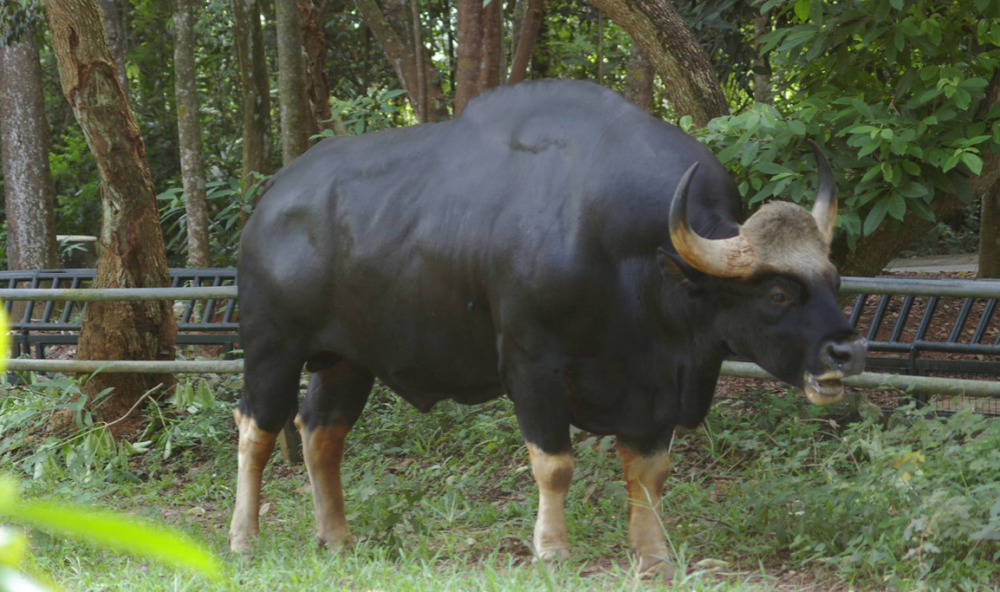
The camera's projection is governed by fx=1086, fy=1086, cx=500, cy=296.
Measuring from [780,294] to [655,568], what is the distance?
1.23 meters

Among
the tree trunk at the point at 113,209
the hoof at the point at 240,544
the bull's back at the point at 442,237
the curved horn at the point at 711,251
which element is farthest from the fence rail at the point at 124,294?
the curved horn at the point at 711,251

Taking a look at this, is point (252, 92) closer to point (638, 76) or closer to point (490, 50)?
point (638, 76)

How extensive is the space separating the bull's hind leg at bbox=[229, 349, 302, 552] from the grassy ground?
0.14m

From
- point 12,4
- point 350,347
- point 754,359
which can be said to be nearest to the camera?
point 754,359

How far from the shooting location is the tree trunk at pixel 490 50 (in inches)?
302

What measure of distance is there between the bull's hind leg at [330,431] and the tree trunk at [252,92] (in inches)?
254

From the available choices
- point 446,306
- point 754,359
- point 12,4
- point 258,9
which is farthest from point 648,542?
point 258,9

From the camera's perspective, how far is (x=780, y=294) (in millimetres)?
3838

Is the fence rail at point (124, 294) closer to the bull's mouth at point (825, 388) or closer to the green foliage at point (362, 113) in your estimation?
the green foliage at point (362, 113)

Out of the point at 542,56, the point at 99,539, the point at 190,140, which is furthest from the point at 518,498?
the point at 542,56

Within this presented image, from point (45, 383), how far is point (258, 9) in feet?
18.8

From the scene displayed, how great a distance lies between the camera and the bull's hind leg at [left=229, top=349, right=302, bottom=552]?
5074 mm

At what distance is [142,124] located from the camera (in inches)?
705

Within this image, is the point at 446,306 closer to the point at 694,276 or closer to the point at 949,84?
the point at 694,276
